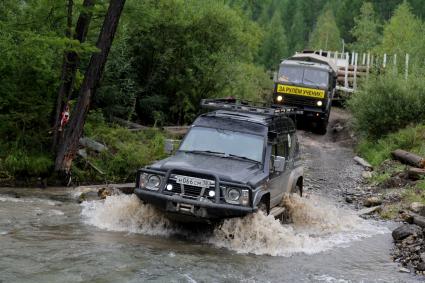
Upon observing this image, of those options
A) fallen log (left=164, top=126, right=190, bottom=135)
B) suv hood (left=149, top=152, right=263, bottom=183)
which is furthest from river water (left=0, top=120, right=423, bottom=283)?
fallen log (left=164, top=126, right=190, bottom=135)

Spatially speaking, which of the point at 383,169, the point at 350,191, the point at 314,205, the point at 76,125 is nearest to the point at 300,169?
the point at 314,205

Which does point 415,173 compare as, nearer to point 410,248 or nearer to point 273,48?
point 410,248

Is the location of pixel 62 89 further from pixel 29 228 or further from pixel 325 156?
pixel 325 156

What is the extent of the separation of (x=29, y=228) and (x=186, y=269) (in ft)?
10.6

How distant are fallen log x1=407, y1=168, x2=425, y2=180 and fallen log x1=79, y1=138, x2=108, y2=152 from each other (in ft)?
27.3

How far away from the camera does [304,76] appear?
26.1m

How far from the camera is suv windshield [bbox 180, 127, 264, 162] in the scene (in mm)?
10766

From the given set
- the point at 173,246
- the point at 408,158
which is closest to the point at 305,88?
the point at 408,158

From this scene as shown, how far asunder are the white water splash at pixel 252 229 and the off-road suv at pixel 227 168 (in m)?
0.38

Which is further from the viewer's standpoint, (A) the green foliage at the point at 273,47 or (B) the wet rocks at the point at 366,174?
(A) the green foliage at the point at 273,47

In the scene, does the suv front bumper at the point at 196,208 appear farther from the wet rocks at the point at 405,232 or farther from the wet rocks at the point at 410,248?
the wet rocks at the point at 405,232

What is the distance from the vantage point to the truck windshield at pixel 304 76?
1024 inches

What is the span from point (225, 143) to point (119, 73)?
1120 cm

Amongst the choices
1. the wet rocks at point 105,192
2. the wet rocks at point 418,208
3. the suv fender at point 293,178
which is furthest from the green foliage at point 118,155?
the wet rocks at point 418,208
